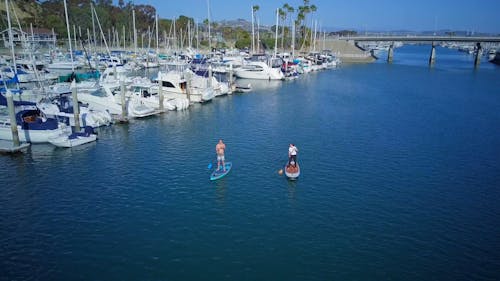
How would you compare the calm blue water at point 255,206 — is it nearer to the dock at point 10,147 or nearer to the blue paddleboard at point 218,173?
the blue paddleboard at point 218,173

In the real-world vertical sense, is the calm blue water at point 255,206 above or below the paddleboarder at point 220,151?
below

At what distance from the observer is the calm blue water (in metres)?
17.7

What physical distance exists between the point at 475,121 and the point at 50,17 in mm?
141920

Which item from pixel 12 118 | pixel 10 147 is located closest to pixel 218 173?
pixel 12 118

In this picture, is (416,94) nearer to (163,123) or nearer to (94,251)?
(163,123)

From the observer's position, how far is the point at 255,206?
76.9ft

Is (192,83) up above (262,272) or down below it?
above

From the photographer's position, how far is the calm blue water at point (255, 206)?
17.7 meters

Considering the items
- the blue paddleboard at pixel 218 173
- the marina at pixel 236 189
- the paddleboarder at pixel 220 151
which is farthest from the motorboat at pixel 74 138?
the paddleboarder at pixel 220 151

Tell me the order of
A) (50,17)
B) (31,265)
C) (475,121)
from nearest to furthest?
(31,265) < (475,121) < (50,17)

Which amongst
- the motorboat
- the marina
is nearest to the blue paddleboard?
the marina

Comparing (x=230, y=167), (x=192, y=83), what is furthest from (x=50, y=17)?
(x=230, y=167)

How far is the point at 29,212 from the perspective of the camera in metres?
21.9

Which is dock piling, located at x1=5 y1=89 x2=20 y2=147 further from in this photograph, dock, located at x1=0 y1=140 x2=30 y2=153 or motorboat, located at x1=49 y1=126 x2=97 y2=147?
motorboat, located at x1=49 y1=126 x2=97 y2=147
